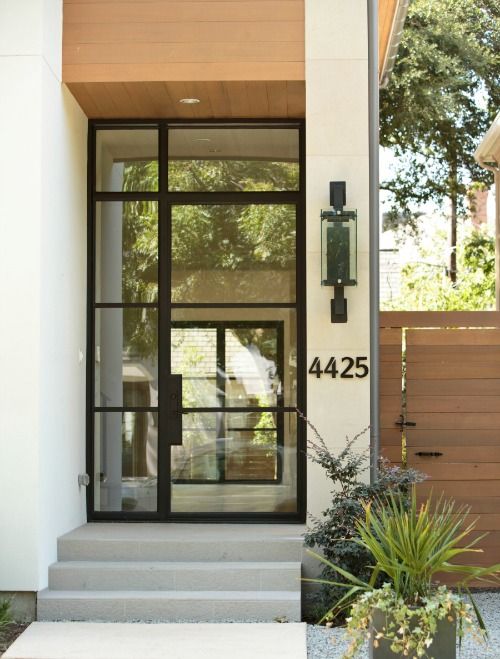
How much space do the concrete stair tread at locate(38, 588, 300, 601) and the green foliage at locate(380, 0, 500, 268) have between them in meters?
13.8

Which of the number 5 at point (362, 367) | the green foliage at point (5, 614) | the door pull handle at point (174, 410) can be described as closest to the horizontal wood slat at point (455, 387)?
the number 5 at point (362, 367)

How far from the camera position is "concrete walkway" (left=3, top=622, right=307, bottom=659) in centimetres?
541

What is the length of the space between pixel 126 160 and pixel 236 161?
86cm

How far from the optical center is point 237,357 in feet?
24.5

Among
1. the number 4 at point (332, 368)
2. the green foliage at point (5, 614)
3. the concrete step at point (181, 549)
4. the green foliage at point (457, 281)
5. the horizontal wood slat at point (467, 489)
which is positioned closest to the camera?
the green foliage at point (5, 614)

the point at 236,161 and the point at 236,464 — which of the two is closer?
the point at 236,464

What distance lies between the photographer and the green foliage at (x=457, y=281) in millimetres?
20312

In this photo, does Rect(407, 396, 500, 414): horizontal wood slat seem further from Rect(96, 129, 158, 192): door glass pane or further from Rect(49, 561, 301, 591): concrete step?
Rect(96, 129, 158, 192): door glass pane

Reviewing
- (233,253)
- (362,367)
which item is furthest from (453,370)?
(233,253)

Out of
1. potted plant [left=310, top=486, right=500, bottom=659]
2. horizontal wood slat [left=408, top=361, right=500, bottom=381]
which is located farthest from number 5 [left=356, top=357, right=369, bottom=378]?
potted plant [left=310, top=486, right=500, bottom=659]

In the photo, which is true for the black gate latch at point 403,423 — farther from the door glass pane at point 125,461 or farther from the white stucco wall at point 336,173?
the door glass pane at point 125,461

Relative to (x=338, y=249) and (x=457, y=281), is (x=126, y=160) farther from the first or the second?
(x=457, y=281)

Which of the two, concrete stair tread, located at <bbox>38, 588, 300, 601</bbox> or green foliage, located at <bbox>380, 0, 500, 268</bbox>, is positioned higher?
green foliage, located at <bbox>380, 0, 500, 268</bbox>

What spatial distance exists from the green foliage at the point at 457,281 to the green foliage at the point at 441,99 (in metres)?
1.04
